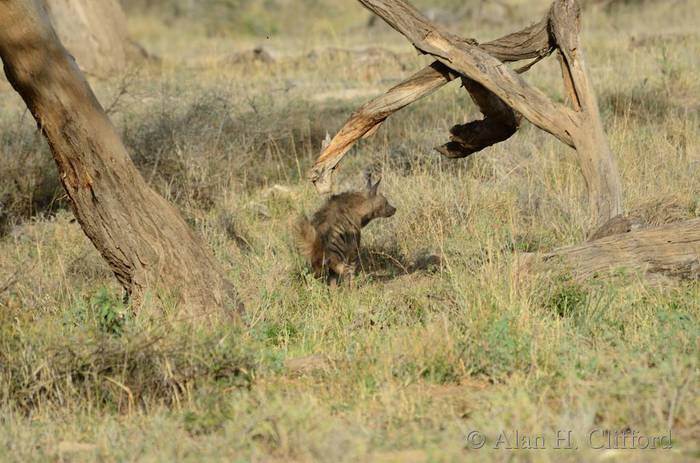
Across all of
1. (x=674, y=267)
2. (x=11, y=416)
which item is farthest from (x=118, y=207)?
(x=674, y=267)

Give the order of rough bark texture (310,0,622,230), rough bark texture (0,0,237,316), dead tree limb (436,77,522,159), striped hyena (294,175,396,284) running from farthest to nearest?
1. striped hyena (294,175,396,284)
2. dead tree limb (436,77,522,159)
3. rough bark texture (310,0,622,230)
4. rough bark texture (0,0,237,316)

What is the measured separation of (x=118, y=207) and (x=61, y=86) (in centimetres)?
89

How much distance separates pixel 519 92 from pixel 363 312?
2078 millimetres

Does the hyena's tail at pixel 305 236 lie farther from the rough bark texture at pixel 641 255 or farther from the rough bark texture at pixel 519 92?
the rough bark texture at pixel 641 255

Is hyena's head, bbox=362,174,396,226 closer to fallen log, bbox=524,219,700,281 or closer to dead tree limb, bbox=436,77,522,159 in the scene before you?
dead tree limb, bbox=436,77,522,159

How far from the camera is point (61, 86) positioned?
22.4 ft

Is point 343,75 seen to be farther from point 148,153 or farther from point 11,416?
point 11,416

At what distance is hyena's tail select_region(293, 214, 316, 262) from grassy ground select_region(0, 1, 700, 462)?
26cm

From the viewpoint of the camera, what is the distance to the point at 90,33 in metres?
17.2

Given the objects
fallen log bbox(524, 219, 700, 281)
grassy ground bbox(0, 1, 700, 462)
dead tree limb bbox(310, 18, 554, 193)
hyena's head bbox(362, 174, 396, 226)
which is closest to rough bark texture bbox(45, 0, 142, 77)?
grassy ground bbox(0, 1, 700, 462)

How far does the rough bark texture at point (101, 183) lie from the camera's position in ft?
22.1

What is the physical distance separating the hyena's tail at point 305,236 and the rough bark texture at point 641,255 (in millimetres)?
2017

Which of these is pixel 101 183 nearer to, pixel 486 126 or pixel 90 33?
pixel 486 126

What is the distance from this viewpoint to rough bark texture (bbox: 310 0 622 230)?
789 cm
